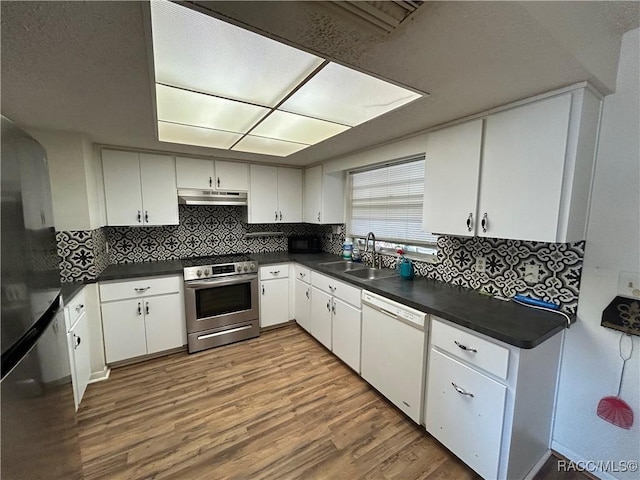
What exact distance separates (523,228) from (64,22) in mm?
2236

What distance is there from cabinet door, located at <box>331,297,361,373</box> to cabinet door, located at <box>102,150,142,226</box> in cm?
228

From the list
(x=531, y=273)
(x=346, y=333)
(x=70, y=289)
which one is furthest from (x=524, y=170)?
(x=70, y=289)

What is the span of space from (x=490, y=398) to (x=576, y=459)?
816mm

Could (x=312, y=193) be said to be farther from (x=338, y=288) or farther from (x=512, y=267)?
(x=512, y=267)

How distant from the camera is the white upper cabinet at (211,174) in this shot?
2.96m

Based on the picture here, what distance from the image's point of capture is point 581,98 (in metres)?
1.28

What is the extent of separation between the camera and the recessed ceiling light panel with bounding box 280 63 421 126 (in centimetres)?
133

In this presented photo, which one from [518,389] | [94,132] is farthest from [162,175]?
[518,389]

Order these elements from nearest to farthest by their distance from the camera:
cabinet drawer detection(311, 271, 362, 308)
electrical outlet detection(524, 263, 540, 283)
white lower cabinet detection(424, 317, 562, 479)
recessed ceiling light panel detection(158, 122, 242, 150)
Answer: white lower cabinet detection(424, 317, 562, 479) → electrical outlet detection(524, 263, 540, 283) → recessed ceiling light panel detection(158, 122, 242, 150) → cabinet drawer detection(311, 271, 362, 308)

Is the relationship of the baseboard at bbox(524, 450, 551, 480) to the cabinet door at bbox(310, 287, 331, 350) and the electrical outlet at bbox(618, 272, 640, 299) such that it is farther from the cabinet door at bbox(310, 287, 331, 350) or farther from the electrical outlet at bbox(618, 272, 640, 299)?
the cabinet door at bbox(310, 287, 331, 350)

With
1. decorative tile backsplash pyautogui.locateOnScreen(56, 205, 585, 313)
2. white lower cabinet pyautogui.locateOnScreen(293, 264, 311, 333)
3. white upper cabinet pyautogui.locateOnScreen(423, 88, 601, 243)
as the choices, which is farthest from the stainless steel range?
white upper cabinet pyautogui.locateOnScreen(423, 88, 601, 243)

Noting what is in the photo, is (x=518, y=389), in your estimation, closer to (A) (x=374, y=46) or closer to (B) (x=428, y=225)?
(B) (x=428, y=225)

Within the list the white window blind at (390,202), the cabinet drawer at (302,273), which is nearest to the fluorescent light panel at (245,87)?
the white window blind at (390,202)

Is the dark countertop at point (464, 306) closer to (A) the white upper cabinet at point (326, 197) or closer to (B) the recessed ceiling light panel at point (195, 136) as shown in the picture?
(A) the white upper cabinet at point (326, 197)
